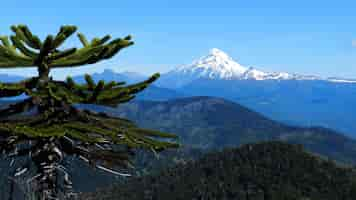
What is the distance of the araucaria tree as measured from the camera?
29.6 ft

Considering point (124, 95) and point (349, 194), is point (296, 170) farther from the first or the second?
point (124, 95)

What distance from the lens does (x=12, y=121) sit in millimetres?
9711

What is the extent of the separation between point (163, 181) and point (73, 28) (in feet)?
610

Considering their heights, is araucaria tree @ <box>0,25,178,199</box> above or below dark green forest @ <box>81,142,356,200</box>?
above

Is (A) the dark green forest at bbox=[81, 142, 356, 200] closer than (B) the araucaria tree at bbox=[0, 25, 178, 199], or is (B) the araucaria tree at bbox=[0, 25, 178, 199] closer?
(B) the araucaria tree at bbox=[0, 25, 178, 199]

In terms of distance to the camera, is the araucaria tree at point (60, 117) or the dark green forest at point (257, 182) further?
the dark green forest at point (257, 182)

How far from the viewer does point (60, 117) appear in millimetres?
9719

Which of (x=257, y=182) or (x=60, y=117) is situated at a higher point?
(x=60, y=117)

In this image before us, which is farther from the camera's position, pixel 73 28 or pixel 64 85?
pixel 64 85

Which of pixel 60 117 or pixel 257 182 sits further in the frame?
pixel 257 182

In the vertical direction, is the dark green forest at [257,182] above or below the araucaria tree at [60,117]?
below

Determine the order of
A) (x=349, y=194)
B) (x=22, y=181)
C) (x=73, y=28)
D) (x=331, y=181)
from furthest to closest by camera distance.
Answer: (x=331, y=181)
(x=349, y=194)
(x=22, y=181)
(x=73, y=28)

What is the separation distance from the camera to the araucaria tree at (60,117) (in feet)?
29.6

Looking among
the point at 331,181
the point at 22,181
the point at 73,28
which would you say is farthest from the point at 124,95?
the point at 331,181
